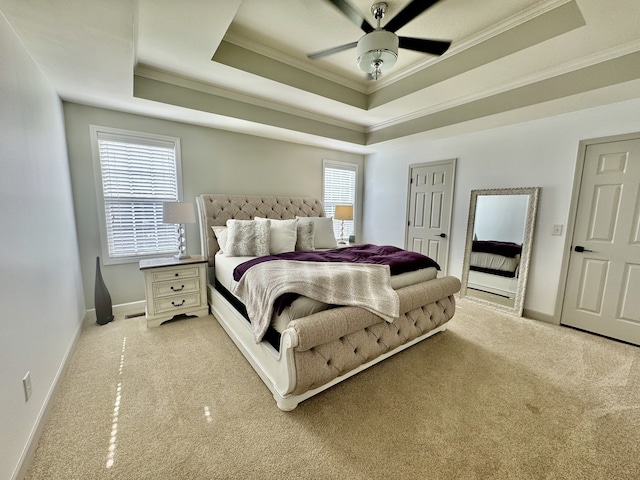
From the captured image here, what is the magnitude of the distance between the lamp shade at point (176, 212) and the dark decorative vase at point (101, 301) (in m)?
0.87

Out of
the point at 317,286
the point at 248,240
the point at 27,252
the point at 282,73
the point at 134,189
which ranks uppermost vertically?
the point at 282,73

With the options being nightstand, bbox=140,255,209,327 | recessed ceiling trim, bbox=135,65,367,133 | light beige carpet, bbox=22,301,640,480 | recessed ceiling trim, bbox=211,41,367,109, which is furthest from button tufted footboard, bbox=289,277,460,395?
recessed ceiling trim, bbox=135,65,367,133

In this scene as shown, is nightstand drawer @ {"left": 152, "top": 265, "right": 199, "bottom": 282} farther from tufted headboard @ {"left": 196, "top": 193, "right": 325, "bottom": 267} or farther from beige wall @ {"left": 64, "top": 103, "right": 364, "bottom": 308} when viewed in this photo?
beige wall @ {"left": 64, "top": 103, "right": 364, "bottom": 308}

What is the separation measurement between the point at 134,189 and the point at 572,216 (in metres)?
5.16

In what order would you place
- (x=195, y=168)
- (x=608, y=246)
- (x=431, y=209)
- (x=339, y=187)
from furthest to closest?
(x=339, y=187)
(x=431, y=209)
(x=195, y=168)
(x=608, y=246)

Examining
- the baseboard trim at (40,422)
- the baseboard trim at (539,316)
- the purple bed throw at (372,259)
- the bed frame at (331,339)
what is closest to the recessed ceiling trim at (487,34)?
the purple bed throw at (372,259)

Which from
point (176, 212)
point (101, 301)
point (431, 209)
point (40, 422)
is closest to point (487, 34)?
point (431, 209)

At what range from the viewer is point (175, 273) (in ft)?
9.59

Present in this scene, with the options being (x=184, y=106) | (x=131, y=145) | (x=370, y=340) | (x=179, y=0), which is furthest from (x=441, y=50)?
(x=131, y=145)

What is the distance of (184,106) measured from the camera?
111 inches

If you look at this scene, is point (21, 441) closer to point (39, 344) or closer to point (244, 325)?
point (39, 344)

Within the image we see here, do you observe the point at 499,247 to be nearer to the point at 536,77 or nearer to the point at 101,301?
the point at 536,77

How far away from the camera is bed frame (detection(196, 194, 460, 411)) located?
1639 mm

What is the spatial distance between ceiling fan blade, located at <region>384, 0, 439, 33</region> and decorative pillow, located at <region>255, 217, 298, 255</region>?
2141 mm
